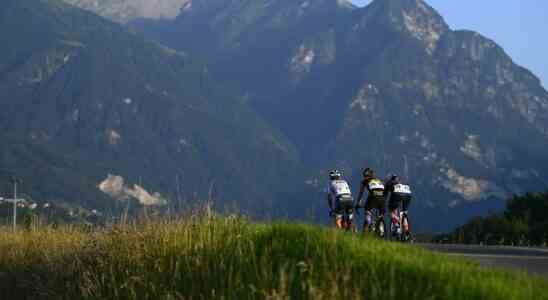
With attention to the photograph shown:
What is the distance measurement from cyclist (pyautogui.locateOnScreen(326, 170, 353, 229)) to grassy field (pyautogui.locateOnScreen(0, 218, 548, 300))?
1245 cm

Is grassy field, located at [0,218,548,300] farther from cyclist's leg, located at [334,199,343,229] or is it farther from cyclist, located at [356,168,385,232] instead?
cyclist, located at [356,168,385,232]

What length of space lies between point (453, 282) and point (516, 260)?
11202 millimetres

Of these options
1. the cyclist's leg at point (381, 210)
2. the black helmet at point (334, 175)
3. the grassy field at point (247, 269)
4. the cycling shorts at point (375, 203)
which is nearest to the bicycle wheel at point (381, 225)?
the cyclist's leg at point (381, 210)

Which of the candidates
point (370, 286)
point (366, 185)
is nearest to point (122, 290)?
point (370, 286)

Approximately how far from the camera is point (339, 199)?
26.9 metres

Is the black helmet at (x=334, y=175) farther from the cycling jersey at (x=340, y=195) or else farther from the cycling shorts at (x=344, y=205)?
the cycling shorts at (x=344, y=205)

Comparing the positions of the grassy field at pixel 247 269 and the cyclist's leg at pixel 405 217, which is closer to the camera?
the grassy field at pixel 247 269

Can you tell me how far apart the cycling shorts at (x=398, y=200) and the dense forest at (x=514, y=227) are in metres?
4.21

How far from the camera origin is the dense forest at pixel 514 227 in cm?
3823

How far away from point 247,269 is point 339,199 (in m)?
16.4

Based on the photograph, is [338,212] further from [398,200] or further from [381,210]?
[398,200]

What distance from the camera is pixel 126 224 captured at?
14102 millimetres

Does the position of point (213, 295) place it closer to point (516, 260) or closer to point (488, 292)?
point (488, 292)

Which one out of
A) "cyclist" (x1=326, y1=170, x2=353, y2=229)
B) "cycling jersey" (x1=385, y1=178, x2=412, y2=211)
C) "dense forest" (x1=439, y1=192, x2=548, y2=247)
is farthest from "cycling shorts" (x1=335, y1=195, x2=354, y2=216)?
"dense forest" (x1=439, y1=192, x2=548, y2=247)
